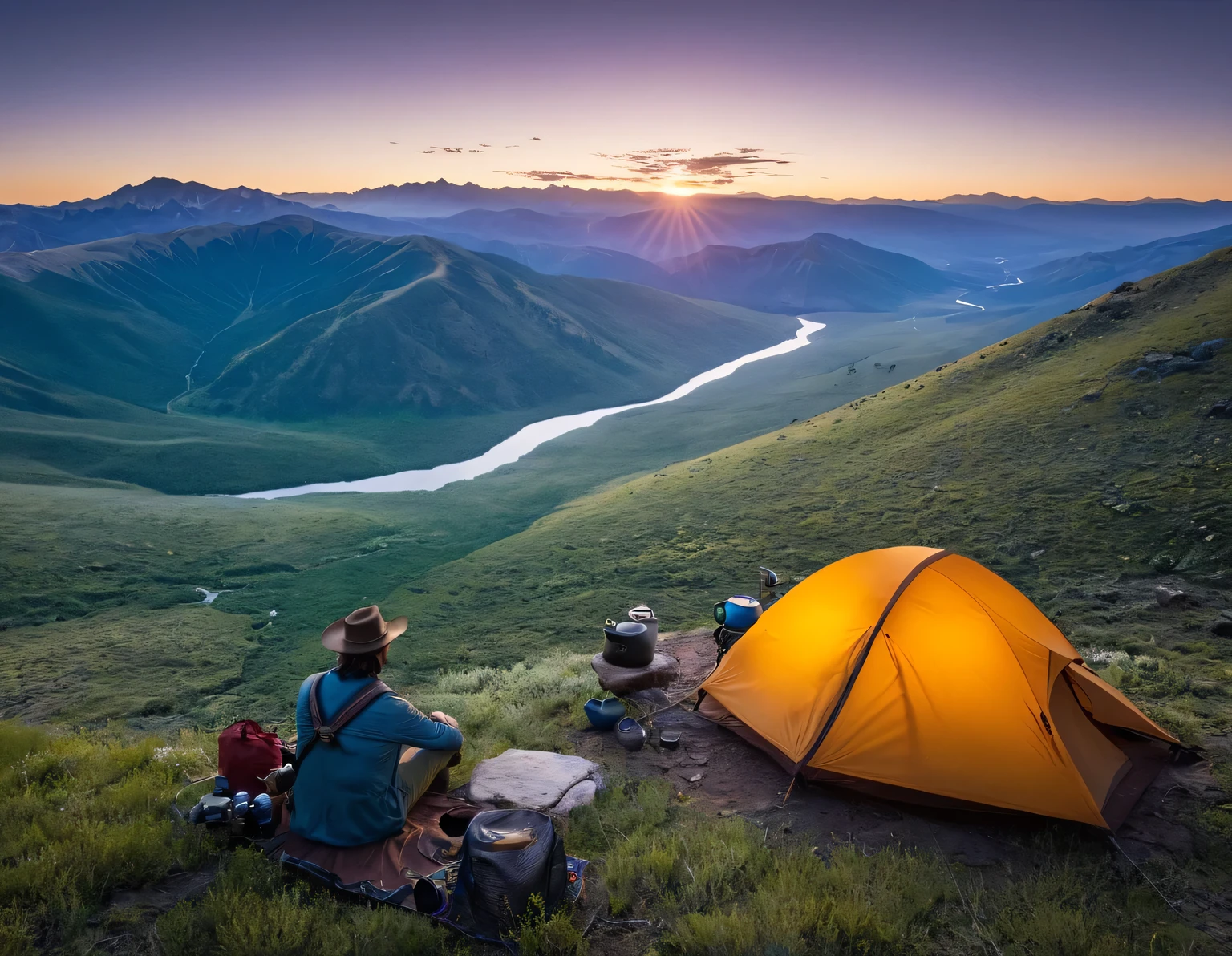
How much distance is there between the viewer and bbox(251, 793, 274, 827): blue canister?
→ 685 cm

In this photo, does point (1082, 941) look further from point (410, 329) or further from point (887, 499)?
point (410, 329)

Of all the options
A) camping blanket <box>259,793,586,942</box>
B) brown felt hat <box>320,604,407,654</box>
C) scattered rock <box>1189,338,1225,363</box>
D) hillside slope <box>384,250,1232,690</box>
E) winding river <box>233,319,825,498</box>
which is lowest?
winding river <box>233,319,825,498</box>

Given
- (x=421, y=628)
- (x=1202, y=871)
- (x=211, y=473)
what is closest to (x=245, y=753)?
(x=1202, y=871)

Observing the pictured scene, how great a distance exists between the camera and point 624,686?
11555 millimetres

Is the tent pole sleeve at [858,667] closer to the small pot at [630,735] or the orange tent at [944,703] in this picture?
the orange tent at [944,703]

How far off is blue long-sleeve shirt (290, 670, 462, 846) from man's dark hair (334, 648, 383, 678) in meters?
0.05

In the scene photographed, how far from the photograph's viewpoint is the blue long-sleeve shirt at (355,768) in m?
6.45

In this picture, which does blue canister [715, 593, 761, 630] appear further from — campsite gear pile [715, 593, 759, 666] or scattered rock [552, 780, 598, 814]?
scattered rock [552, 780, 598, 814]

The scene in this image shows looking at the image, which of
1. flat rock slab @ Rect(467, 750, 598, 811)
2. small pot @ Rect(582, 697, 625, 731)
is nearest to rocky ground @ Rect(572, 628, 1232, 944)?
small pot @ Rect(582, 697, 625, 731)

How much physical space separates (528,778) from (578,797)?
742 mm

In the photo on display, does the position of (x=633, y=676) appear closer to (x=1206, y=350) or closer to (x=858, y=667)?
(x=858, y=667)

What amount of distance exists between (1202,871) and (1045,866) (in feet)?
5.04

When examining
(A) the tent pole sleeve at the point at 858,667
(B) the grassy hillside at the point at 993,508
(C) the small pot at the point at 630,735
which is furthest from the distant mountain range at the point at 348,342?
(A) the tent pole sleeve at the point at 858,667

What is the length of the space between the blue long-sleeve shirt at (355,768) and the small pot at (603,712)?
14.4 feet
